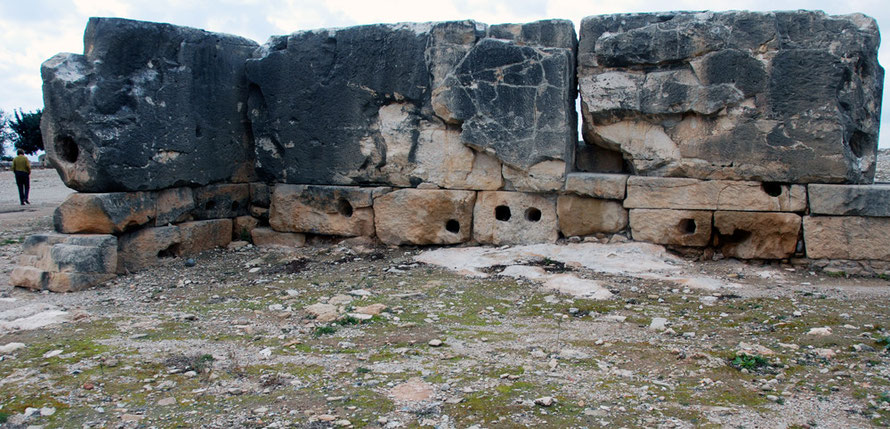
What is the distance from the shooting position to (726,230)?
18.2ft

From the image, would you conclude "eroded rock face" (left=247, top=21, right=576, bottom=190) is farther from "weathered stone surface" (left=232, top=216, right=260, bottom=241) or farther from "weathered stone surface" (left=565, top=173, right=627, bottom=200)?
"weathered stone surface" (left=232, top=216, right=260, bottom=241)

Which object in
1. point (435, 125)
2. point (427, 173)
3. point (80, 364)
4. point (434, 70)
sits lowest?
point (80, 364)

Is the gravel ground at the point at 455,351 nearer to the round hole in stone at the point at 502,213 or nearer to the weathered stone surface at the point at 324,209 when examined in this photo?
the round hole in stone at the point at 502,213

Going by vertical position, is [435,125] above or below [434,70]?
below

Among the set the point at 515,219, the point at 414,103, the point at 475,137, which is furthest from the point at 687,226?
the point at 414,103

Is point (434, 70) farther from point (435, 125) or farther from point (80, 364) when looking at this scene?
point (80, 364)

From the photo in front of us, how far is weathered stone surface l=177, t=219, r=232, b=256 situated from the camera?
6324 millimetres

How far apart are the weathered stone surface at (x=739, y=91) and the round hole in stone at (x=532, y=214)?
94cm

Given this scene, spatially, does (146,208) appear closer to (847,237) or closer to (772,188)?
(772,188)

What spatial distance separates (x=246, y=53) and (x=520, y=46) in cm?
274

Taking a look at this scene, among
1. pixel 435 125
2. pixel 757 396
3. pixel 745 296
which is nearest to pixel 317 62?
pixel 435 125

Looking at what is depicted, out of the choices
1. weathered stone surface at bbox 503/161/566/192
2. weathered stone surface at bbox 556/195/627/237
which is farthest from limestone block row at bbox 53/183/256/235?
weathered stone surface at bbox 556/195/627/237

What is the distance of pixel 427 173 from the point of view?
6348mm

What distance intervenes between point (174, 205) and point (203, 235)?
17.0 inches
